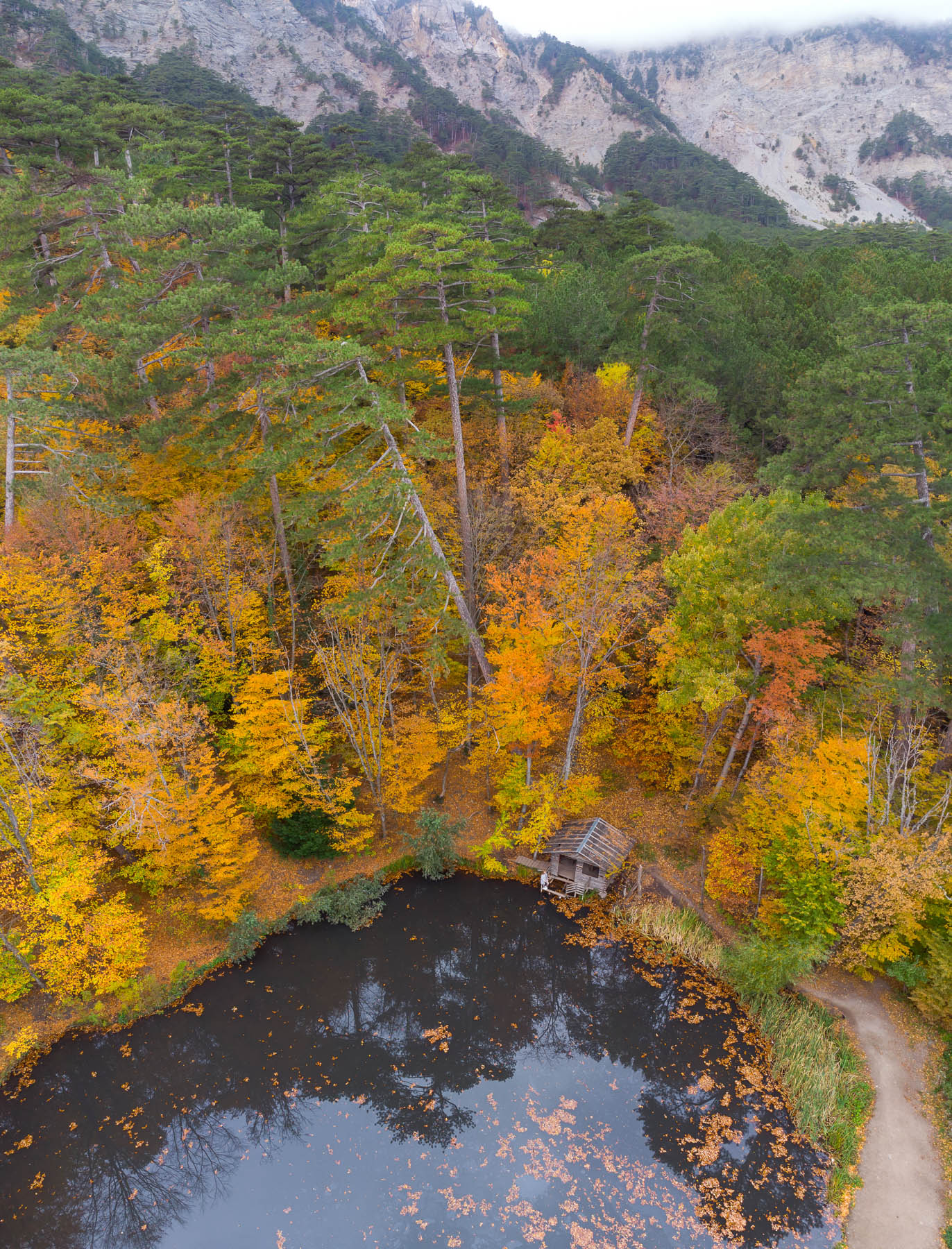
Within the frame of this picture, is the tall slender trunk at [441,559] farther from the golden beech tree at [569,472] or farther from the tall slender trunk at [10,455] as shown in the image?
the tall slender trunk at [10,455]

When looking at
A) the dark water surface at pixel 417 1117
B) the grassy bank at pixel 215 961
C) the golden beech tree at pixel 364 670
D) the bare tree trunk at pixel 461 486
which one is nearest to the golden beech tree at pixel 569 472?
the bare tree trunk at pixel 461 486

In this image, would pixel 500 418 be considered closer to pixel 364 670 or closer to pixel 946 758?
pixel 364 670

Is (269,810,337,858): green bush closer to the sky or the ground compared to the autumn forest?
closer to the ground

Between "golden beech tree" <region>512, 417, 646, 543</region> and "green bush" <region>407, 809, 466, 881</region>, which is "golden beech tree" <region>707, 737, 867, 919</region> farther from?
"golden beech tree" <region>512, 417, 646, 543</region>

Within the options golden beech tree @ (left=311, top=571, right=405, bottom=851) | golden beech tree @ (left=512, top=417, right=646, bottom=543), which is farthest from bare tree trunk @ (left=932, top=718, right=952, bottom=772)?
golden beech tree @ (left=311, top=571, right=405, bottom=851)

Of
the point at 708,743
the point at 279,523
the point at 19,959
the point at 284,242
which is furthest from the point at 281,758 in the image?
the point at 284,242
